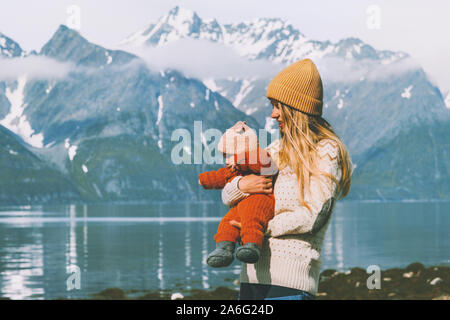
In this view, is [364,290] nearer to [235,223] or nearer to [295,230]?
[235,223]

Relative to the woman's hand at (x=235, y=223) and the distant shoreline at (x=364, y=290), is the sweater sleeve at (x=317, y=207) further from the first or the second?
the distant shoreline at (x=364, y=290)

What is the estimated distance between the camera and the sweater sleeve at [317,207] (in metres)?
5.53

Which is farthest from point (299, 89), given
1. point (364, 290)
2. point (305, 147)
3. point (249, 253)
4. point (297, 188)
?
point (364, 290)

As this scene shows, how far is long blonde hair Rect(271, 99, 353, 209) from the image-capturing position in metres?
5.66

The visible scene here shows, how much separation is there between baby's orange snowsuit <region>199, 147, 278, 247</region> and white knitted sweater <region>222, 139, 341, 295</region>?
9 centimetres

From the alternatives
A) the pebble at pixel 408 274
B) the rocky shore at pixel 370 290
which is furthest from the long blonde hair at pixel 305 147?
the pebble at pixel 408 274

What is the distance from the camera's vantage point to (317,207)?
18.1 feet

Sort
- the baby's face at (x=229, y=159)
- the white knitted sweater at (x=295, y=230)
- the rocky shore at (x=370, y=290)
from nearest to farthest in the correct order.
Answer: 1. the white knitted sweater at (x=295, y=230)
2. the baby's face at (x=229, y=159)
3. the rocky shore at (x=370, y=290)

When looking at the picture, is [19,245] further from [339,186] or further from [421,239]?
[339,186]

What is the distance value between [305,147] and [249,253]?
1.08m

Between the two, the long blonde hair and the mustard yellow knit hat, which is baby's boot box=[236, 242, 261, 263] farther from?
the mustard yellow knit hat

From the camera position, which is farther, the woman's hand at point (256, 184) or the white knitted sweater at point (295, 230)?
the woman's hand at point (256, 184)
